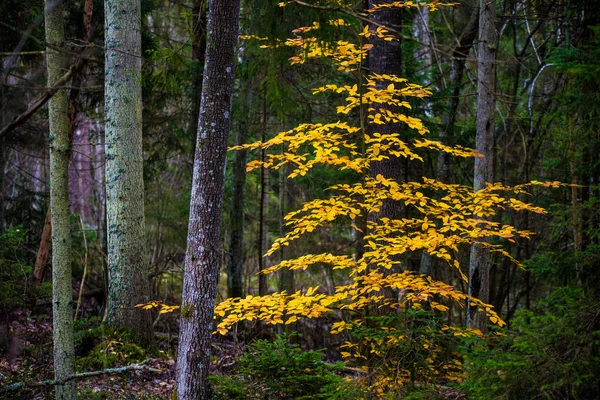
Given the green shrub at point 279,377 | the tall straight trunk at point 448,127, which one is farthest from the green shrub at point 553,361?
the tall straight trunk at point 448,127

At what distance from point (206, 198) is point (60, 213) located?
1315 millimetres

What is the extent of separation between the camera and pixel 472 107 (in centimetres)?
1457

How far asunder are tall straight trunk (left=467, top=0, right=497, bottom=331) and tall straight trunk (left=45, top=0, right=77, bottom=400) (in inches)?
180

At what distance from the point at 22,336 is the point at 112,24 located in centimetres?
442

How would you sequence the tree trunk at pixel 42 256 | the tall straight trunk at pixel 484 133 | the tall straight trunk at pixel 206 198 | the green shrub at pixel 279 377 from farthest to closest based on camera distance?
the tree trunk at pixel 42 256
the tall straight trunk at pixel 484 133
the tall straight trunk at pixel 206 198
the green shrub at pixel 279 377

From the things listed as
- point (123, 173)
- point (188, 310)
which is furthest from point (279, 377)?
point (123, 173)

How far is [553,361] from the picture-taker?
309 centimetres

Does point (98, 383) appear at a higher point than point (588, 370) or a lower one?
lower

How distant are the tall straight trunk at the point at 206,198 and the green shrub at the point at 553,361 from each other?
8.59 feet

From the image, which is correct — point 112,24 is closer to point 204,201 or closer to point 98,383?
point 204,201

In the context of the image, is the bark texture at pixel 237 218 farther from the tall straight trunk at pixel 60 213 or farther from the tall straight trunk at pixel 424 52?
the tall straight trunk at pixel 60 213

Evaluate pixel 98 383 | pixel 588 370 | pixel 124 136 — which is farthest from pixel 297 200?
pixel 588 370

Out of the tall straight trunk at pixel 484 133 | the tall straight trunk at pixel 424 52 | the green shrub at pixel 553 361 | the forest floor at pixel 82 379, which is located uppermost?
the tall straight trunk at pixel 424 52

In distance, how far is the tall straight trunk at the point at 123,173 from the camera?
22.0 ft
